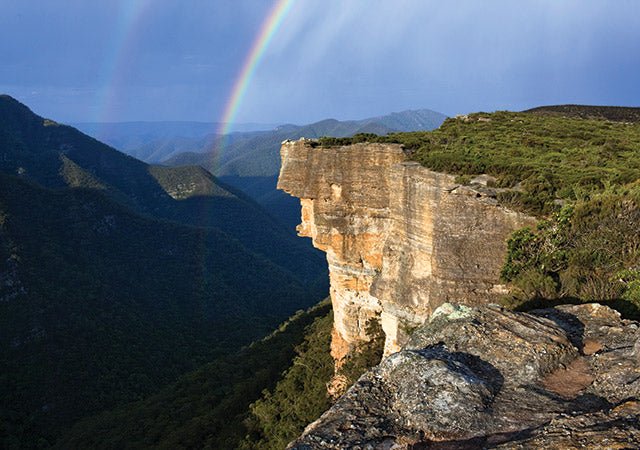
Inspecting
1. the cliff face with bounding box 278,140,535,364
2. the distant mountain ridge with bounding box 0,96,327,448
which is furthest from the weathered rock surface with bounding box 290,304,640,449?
the distant mountain ridge with bounding box 0,96,327,448

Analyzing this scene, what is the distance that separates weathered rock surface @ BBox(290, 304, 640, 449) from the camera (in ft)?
15.0

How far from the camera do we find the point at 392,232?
62.6 feet

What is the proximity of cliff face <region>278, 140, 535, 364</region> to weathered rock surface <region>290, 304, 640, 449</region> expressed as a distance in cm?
786

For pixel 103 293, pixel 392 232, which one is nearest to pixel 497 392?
pixel 392 232

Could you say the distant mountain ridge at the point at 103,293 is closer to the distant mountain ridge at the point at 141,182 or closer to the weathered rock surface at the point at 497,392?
the distant mountain ridge at the point at 141,182

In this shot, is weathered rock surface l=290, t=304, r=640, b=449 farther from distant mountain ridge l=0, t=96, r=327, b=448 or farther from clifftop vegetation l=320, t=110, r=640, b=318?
distant mountain ridge l=0, t=96, r=327, b=448

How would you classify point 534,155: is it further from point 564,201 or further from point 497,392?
point 497,392

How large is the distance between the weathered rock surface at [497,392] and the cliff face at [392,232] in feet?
25.8

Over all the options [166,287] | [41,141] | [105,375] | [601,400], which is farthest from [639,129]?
[41,141]

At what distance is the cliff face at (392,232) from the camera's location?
1491 cm

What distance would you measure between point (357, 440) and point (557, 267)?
925 cm

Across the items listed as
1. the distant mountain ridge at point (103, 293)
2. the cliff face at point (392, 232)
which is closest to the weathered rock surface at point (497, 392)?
the cliff face at point (392, 232)

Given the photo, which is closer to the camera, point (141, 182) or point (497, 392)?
point (497, 392)

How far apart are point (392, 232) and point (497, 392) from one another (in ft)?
44.9
